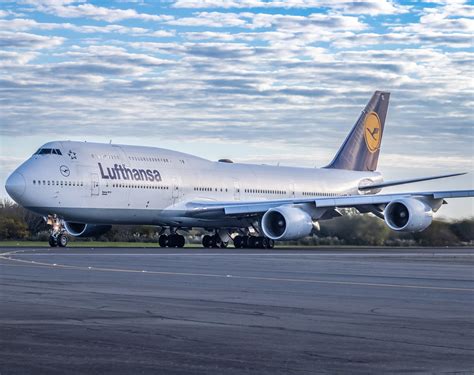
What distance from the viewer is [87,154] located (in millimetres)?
42594

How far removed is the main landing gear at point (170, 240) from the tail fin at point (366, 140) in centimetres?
1404

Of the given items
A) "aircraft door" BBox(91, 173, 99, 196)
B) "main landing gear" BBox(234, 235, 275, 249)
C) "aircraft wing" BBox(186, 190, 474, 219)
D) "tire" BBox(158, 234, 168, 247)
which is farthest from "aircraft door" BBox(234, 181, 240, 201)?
"aircraft door" BBox(91, 173, 99, 196)

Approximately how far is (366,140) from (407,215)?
1667cm

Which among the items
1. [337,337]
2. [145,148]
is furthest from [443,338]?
[145,148]

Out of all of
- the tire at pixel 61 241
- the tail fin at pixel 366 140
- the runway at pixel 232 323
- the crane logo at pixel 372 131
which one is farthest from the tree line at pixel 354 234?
the runway at pixel 232 323

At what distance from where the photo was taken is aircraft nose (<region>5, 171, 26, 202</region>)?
1592 inches

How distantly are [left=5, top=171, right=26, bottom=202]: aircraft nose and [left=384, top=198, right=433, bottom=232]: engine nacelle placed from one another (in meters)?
15.2

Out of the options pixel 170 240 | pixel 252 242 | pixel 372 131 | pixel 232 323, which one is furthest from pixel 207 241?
pixel 232 323

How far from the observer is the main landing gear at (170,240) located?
47406 millimetres

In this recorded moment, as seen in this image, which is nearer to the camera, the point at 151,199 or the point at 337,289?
the point at 337,289

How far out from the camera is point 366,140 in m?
59.3

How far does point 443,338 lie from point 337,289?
6.84 m

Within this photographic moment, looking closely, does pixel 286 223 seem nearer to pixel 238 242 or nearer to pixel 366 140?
pixel 238 242

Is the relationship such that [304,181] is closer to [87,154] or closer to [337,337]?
[87,154]
